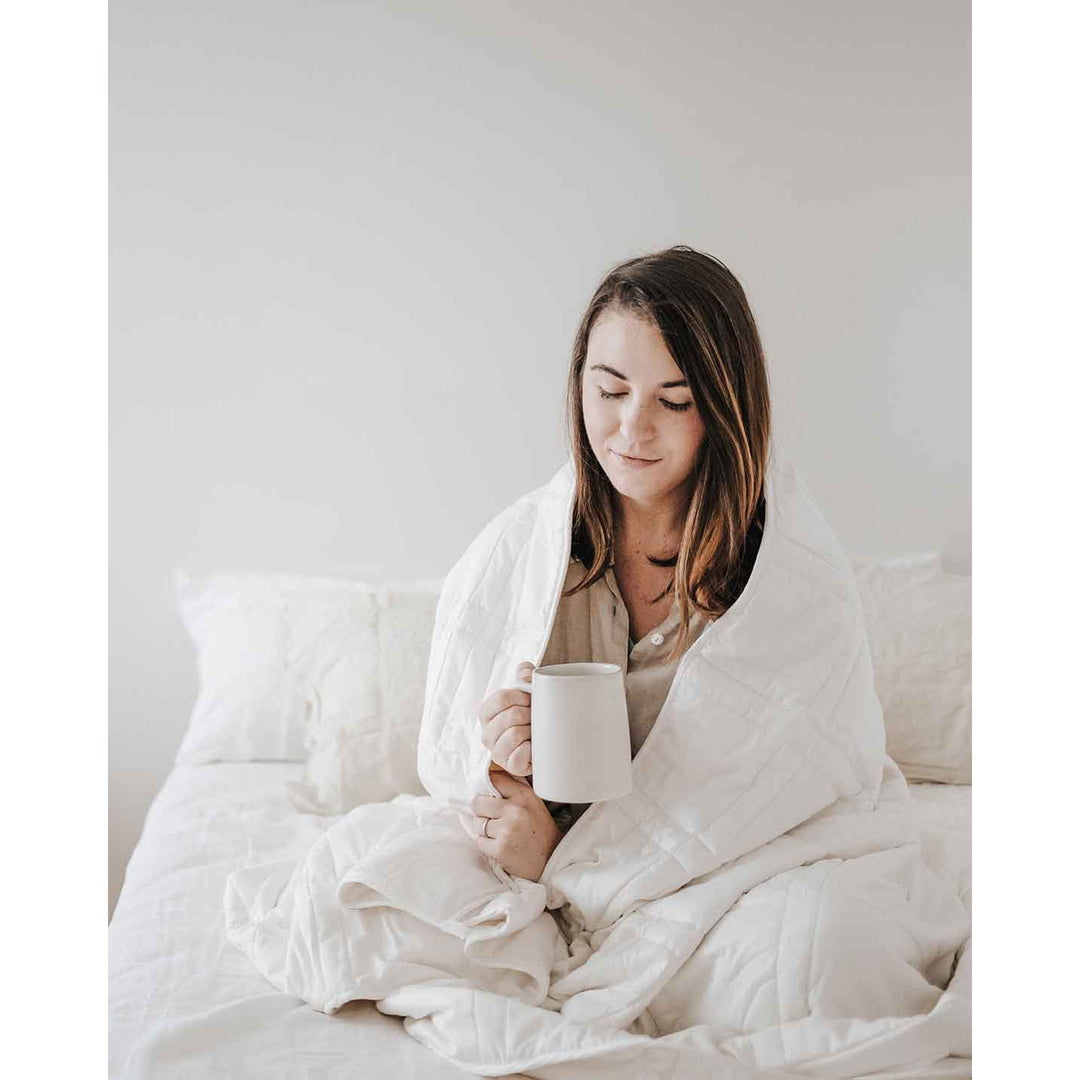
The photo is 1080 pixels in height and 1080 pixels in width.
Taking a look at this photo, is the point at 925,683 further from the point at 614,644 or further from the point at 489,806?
the point at 489,806

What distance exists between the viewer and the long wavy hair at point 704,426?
1145mm

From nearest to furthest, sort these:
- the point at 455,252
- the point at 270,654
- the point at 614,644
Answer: the point at 614,644 → the point at 455,252 → the point at 270,654

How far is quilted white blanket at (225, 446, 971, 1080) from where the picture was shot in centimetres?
98

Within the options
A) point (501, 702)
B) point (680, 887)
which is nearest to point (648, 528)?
point (501, 702)

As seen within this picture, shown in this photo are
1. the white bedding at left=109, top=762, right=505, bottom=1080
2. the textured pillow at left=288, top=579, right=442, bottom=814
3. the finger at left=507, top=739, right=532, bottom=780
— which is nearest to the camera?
the white bedding at left=109, top=762, right=505, bottom=1080

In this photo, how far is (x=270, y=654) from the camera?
5.67 ft

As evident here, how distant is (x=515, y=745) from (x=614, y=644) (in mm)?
207

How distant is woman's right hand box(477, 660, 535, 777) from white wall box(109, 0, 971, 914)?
0.44 m

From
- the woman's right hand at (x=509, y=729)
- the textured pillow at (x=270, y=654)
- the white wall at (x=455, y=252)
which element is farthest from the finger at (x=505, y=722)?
the textured pillow at (x=270, y=654)

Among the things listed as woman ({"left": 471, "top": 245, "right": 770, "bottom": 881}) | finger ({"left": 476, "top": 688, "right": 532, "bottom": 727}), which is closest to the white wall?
woman ({"left": 471, "top": 245, "right": 770, "bottom": 881})

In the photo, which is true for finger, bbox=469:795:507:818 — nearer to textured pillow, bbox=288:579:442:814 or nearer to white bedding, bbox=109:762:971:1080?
white bedding, bbox=109:762:971:1080

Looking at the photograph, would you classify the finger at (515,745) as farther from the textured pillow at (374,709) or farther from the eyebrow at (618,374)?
the textured pillow at (374,709)

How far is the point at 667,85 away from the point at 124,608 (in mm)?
1114

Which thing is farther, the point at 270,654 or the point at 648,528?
the point at 270,654
